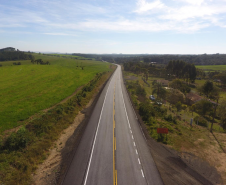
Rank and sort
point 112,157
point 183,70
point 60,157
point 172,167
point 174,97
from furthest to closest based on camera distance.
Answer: point 183,70 → point 174,97 → point 60,157 → point 112,157 → point 172,167

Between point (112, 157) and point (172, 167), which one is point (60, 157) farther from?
point (172, 167)

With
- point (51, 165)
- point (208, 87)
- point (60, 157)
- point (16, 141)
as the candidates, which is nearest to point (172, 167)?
point (60, 157)

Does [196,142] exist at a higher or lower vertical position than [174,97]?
lower

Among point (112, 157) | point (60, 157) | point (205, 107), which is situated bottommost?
point (60, 157)

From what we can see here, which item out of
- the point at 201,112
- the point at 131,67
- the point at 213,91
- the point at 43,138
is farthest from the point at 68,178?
the point at 131,67

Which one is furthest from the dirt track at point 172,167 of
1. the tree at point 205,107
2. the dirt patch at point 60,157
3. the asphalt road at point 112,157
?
the tree at point 205,107

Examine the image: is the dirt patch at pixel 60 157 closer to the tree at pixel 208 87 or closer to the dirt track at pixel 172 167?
the dirt track at pixel 172 167

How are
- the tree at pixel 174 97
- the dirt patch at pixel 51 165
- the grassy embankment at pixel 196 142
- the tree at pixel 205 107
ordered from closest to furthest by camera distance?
1. the dirt patch at pixel 51 165
2. the grassy embankment at pixel 196 142
3. the tree at pixel 205 107
4. the tree at pixel 174 97

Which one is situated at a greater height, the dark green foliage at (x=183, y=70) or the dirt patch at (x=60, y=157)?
the dark green foliage at (x=183, y=70)
